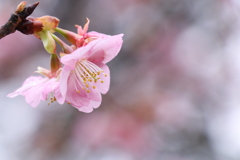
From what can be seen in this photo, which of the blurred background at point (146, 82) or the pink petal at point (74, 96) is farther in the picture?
the blurred background at point (146, 82)

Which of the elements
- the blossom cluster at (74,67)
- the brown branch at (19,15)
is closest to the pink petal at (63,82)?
the blossom cluster at (74,67)

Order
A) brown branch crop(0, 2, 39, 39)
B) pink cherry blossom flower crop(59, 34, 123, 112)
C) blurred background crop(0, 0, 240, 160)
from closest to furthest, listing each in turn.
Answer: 1. brown branch crop(0, 2, 39, 39)
2. pink cherry blossom flower crop(59, 34, 123, 112)
3. blurred background crop(0, 0, 240, 160)

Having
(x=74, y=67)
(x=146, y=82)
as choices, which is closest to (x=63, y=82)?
(x=74, y=67)

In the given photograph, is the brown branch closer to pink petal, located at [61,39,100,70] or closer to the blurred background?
pink petal, located at [61,39,100,70]

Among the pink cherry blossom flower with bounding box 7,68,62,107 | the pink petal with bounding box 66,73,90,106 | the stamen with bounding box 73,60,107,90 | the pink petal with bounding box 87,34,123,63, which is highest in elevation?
the pink petal with bounding box 87,34,123,63

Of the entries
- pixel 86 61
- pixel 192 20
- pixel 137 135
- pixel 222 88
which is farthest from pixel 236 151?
pixel 86 61

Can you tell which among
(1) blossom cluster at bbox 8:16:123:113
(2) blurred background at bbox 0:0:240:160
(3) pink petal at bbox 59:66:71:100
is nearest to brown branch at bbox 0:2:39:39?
(1) blossom cluster at bbox 8:16:123:113

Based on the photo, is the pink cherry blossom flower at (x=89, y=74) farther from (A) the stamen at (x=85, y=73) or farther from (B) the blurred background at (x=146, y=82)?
(B) the blurred background at (x=146, y=82)
